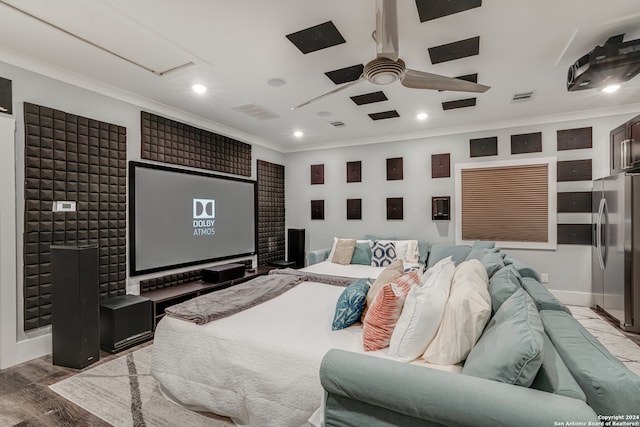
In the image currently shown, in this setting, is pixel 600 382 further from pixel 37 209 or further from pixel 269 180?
pixel 269 180

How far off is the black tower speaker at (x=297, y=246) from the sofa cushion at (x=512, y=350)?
4500mm

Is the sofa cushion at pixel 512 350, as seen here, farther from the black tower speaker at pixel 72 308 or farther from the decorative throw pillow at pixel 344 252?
the decorative throw pillow at pixel 344 252

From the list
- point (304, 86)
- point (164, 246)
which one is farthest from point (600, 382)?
point (164, 246)

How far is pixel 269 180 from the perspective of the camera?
19.3 feet

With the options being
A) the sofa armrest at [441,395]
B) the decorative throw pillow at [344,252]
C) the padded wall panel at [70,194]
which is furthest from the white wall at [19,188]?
the decorative throw pillow at [344,252]

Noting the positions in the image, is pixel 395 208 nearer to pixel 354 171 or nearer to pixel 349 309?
pixel 354 171

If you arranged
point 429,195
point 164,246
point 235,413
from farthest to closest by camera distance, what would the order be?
1. point 429,195
2. point 164,246
3. point 235,413

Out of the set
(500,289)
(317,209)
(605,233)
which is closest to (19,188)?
(500,289)

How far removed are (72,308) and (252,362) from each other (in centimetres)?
197

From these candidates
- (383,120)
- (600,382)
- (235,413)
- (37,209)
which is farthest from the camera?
(383,120)

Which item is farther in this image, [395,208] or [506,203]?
[395,208]

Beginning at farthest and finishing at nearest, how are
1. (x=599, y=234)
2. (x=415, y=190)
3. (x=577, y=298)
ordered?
1. (x=415, y=190)
2. (x=577, y=298)
3. (x=599, y=234)

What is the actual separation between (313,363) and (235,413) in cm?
65

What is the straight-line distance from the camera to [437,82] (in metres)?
2.18
